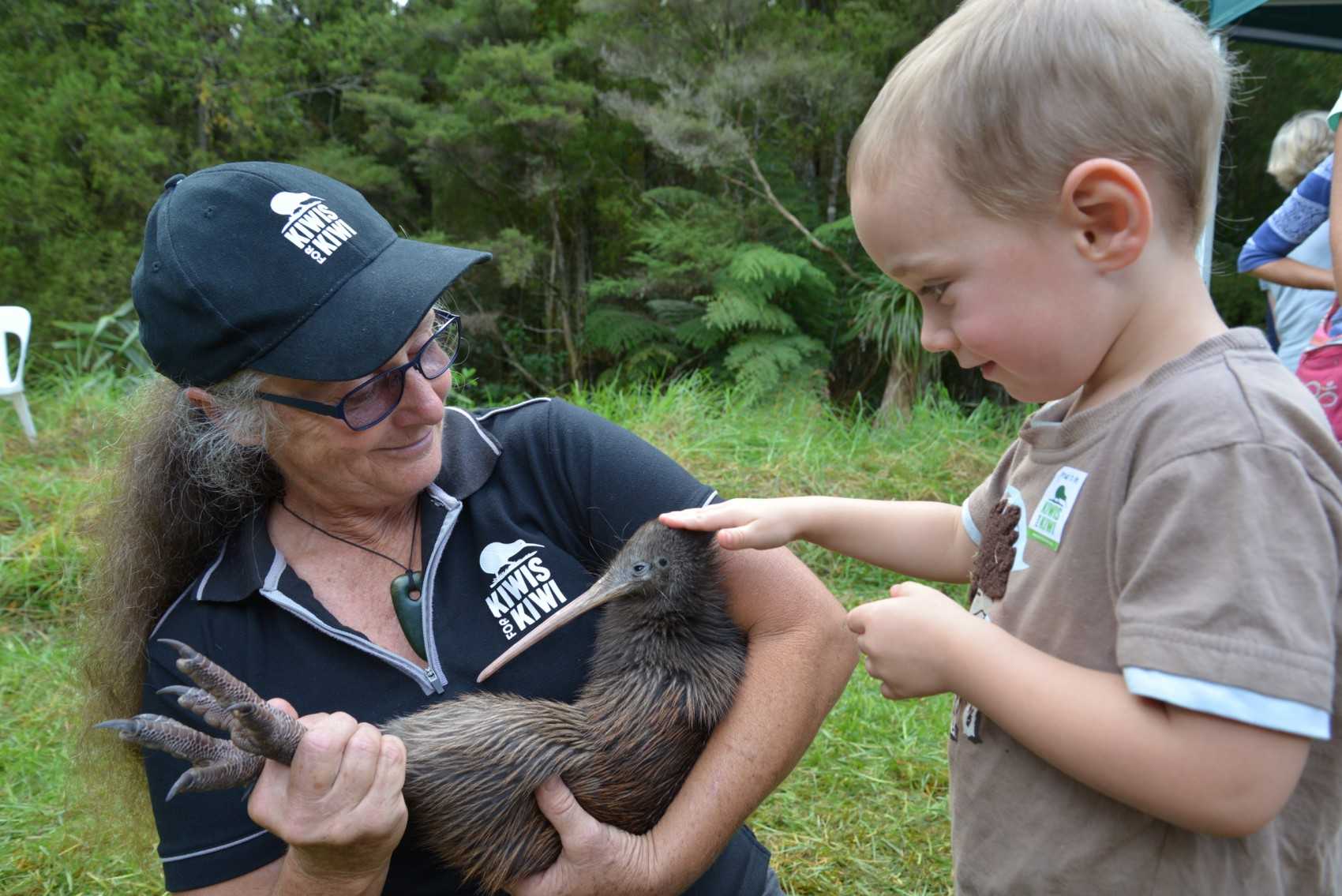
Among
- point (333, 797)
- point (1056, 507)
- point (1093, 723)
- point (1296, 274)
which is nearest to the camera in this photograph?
point (1093, 723)

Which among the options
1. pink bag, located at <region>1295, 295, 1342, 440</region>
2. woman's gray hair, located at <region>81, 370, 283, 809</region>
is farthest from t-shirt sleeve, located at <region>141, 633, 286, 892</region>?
pink bag, located at <region>1295, 295, 1342, 440</region>

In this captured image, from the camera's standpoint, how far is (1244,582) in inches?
32.9

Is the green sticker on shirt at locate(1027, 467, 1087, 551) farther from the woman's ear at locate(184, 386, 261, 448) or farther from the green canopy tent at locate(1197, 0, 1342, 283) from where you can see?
the green canopy tent at locate(1197, 0, 1342, 283)

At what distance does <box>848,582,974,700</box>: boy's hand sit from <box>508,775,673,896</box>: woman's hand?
0.54 m

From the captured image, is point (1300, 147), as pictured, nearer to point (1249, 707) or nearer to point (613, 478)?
point (613, 478)

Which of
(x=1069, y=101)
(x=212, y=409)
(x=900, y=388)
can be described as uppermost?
(x=1069, y=101)

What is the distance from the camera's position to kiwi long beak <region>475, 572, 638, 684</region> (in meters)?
1.54

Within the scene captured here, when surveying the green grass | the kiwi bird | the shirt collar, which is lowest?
the green grass

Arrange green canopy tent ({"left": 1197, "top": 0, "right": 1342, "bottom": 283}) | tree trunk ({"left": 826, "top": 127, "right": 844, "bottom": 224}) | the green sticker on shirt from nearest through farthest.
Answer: the green sticker on shirt < green canopy tent ({"left": 1197, "top": 0, "right": 1342, "bottom": 283}) < tree trunk ({"left": 826, "top": 127, "right": 844, "bottom": 224})

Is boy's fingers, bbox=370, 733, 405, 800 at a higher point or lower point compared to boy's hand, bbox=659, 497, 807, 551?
lower

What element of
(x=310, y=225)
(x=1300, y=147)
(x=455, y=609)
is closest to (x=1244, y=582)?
(x=455, y=609)

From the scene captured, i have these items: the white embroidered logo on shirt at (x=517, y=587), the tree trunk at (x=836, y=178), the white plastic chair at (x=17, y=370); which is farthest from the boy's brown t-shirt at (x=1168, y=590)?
the tree trunk at (x=836, y=178)

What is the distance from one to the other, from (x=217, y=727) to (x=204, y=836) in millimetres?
256

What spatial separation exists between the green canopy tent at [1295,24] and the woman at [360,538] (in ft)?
17.0
